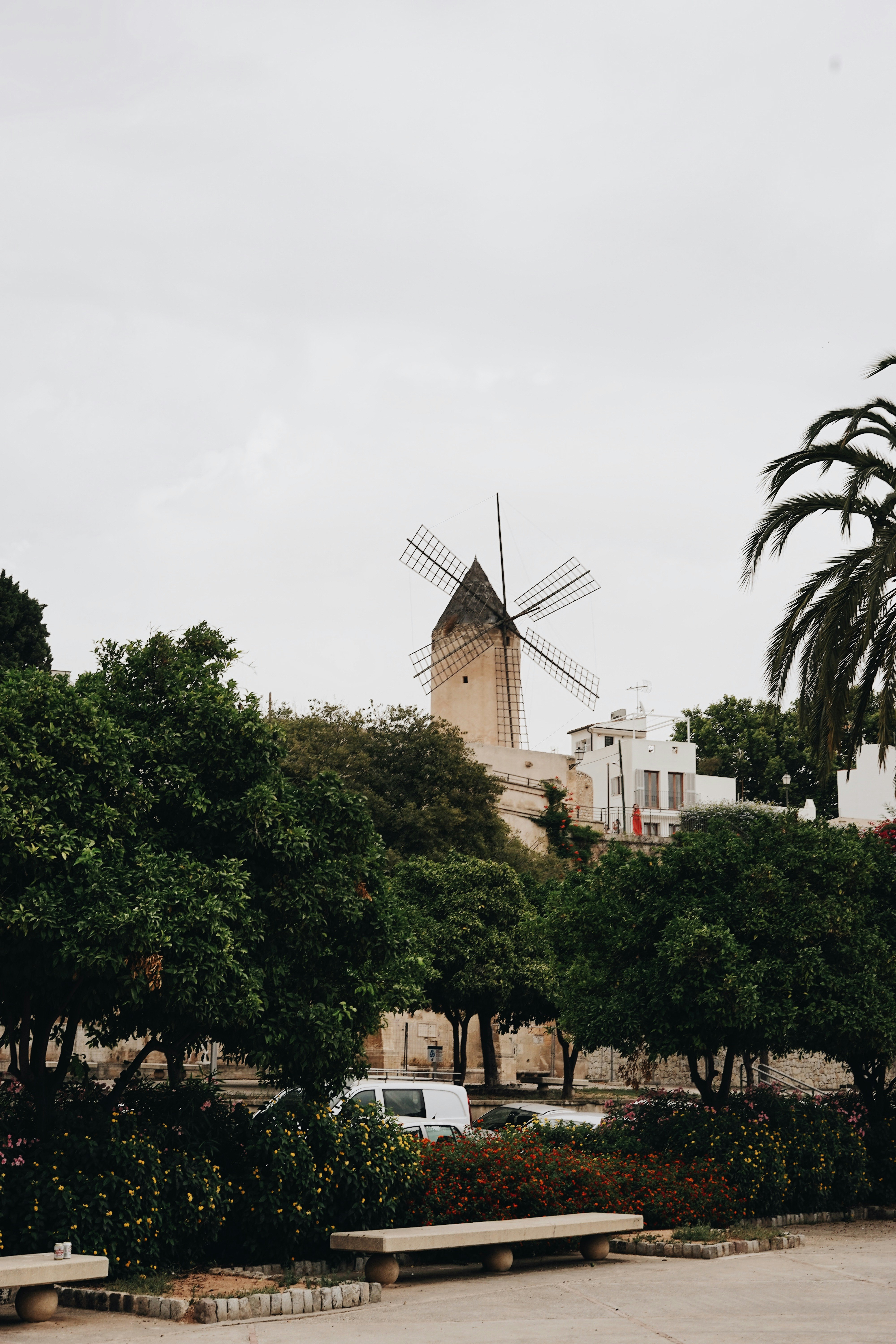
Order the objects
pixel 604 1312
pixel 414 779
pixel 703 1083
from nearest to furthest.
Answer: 1. pixel 604 1312
2. pixel 703 1083
3. pixel 414 779

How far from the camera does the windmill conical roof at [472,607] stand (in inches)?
2450

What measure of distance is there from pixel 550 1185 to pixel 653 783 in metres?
55.8

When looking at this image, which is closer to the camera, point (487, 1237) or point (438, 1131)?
point (487, 1237)

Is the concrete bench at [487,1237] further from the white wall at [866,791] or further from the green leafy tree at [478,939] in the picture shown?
the white wall at [866,791]

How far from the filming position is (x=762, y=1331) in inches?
380

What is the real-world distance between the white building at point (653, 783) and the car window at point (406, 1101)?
4781cm

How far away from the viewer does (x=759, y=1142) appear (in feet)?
51.1

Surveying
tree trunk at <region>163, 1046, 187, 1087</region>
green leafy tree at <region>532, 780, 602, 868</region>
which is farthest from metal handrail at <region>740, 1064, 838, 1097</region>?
tree trunk at <region>163, 1046, 187, 1087</region>

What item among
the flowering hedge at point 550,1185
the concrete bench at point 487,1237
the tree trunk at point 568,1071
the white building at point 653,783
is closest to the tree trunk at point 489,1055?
the tree trunk at point 568,1071

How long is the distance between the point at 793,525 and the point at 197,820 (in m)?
9.48

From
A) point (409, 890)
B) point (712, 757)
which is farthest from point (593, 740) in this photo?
point (409, 890)

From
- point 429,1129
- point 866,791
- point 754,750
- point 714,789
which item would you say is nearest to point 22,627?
point 429,1129

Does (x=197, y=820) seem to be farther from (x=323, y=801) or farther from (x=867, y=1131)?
(x=867, y=1131)

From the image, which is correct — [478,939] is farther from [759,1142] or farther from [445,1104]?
[759,1142]
